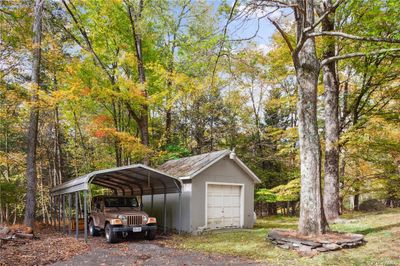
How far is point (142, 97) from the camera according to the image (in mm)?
18688

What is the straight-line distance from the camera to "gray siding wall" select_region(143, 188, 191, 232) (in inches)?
557

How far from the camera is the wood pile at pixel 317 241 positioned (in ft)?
28.0


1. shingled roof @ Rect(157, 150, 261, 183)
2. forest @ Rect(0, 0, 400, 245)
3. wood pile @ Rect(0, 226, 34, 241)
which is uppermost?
forest @ Rect(0, 0, 400, 245)

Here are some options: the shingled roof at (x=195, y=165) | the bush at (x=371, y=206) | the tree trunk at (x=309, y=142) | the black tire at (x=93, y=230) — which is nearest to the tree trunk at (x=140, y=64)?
the shingled roof at (x=195, y=165)

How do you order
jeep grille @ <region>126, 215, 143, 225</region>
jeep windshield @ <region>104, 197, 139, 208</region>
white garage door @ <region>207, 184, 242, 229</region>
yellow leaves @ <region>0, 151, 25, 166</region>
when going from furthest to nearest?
yellow leaves @ <region>0, 151, 25, 166</region> < white garage door @ <region>207, 184, 242, 229</region> < jeep windshield @ <region>104, 197, 139, 208</region> < jeep grille @ <region>126, 215, 143, 225</region>

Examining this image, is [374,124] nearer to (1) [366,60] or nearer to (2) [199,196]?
(1) [366,60]

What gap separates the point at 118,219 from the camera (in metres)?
11.9

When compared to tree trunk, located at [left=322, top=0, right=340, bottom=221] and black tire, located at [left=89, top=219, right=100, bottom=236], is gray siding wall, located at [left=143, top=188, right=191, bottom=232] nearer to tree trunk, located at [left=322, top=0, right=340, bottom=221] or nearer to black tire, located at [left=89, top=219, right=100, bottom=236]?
black tire, located at [left=89, top=219, right=100, bottom=236]

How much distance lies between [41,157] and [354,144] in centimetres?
2245

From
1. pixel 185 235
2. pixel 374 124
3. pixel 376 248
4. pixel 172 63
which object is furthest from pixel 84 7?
pixel 376 248

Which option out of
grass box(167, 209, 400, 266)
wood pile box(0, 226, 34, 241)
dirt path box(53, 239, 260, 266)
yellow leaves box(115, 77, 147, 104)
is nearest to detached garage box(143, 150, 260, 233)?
grass box(167, 209, 400, 266)

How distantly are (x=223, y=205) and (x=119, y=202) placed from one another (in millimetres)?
A: 4935

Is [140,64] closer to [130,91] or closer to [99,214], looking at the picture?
[130,91]

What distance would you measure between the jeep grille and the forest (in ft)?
18.7
